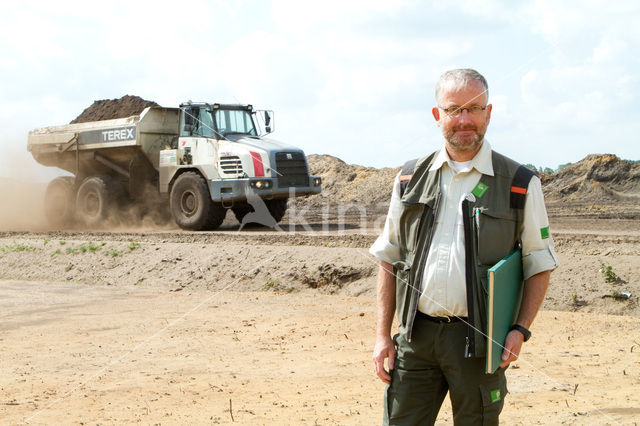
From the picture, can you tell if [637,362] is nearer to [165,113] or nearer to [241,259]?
[241,259]

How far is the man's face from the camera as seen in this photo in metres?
3.18

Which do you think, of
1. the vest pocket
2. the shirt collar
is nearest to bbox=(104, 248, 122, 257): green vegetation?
the shirt collar

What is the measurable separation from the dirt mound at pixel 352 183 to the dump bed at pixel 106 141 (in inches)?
449

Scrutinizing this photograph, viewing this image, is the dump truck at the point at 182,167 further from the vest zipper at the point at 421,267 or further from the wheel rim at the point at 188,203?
the vest zipper at the point at 421,267

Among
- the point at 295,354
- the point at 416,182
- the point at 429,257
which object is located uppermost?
the point at 416,182

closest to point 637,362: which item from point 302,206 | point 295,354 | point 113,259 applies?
point 295,354

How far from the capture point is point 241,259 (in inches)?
551

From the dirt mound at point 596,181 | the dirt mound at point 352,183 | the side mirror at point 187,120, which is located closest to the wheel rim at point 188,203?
the side mirror at point 187,120

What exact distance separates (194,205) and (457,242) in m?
16.6

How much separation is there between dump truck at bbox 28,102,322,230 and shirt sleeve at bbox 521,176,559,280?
1509 centimetres

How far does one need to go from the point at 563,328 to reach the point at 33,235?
15.2 m

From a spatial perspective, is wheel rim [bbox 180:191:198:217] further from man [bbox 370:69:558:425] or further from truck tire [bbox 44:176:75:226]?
man [bbox 370:69:558:425]

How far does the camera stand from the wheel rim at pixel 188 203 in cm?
1941

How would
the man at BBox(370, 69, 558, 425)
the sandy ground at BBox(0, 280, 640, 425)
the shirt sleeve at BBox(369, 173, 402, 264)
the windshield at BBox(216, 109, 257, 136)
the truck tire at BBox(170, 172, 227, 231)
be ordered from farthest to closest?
the windshield at BBox(216, 109, 257, 136)
the truck tire at BBox(170, 172, 227, 231)
the sandy ground at BBox(0, 280, 640, 425)
the shirt sleeve at BBox(369, 173, 402, 264)
the man at BBox(370, 69, 558, 425)
